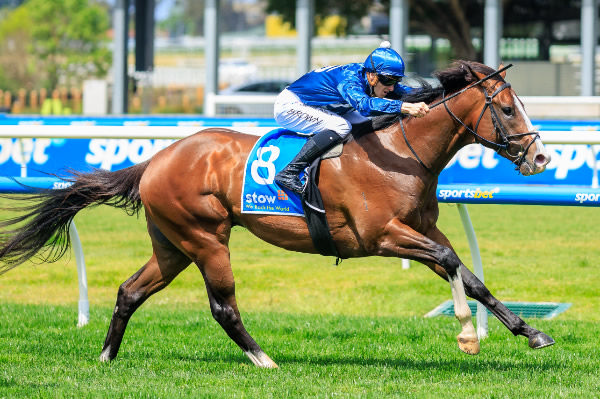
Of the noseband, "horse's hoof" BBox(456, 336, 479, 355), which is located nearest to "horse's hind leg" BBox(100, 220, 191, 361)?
"horse's hoof" BBox(456, 336, 479, 355)

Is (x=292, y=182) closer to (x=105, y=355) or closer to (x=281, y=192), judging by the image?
(x=281, y=192)

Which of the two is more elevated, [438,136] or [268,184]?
[438,136]

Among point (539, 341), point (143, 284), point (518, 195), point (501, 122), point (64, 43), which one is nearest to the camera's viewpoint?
point (539, 341)

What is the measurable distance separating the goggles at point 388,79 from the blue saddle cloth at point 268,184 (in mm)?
575

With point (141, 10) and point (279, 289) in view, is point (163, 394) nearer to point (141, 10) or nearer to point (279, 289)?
point (279, 289)

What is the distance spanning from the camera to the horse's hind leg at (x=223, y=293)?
5609 millimetres

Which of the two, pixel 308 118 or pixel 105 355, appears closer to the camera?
pixel 308 118

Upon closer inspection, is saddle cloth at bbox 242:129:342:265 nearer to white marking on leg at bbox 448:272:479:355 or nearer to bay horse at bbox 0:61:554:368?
bay horse at bbox 0:61:554:368

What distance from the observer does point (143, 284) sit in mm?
5871

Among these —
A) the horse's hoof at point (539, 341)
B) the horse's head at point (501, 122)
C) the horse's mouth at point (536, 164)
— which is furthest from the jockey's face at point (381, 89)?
the horse's hoof at point (539, 341)

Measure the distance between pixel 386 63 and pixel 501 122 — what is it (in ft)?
2.37

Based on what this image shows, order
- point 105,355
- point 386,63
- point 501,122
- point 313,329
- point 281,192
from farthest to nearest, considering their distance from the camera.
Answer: point 313,329, point 105,355, point 281,192, point 386,63, point 501,122

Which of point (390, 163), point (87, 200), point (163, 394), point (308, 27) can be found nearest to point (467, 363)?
point (390, 163)

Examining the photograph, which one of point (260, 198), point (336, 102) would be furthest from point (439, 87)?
point (260, 198)
